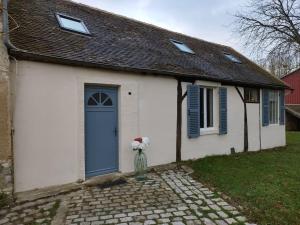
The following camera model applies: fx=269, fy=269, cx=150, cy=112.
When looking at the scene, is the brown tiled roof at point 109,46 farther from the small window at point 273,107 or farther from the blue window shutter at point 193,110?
the small window at point 273,107

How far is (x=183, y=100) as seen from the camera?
27.3 feet

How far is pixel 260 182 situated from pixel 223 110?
371 cm

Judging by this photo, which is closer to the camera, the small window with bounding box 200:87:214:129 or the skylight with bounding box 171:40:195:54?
the small window with bounding box 200:87:214:129

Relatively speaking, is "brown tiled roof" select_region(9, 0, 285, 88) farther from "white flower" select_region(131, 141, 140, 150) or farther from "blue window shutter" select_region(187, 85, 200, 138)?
"white flower" select_region(131, 141, 140, 150)

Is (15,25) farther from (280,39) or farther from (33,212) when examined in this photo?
(280,39)

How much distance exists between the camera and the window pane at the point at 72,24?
731 centimetres

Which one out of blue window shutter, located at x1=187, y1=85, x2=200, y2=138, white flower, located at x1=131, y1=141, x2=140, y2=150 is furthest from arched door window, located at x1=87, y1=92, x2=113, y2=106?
blue window shutter, located at x1=187, y1=85, x2=200, y2=138

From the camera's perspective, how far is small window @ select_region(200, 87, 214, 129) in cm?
920

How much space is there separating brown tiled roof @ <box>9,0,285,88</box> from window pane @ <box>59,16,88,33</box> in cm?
22

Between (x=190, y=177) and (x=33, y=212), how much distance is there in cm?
373

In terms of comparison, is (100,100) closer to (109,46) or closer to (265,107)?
(109,46)

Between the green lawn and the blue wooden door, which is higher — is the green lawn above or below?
below

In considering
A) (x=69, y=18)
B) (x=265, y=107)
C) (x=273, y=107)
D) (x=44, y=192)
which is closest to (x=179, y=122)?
(x=44, y=192)

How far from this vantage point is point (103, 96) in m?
6.64
